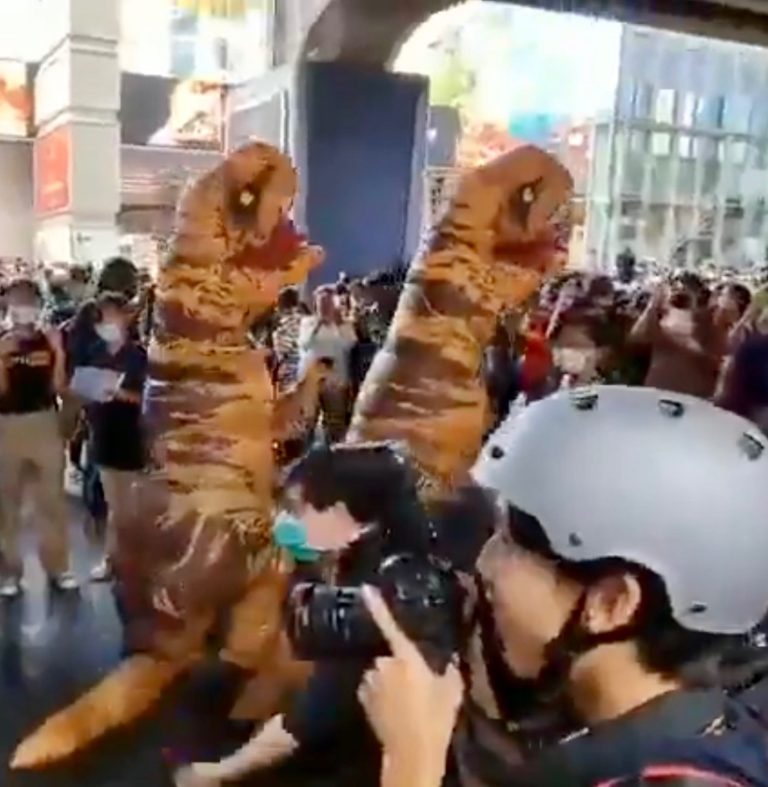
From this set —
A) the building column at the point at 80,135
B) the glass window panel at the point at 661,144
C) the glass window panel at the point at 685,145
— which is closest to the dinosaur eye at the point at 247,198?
the building column at the point at 80,135

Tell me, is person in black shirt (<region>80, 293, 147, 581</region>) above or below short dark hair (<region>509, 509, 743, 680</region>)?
below

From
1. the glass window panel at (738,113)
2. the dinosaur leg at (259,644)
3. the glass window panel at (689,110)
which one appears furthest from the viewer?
the glass window panel at (689,110)

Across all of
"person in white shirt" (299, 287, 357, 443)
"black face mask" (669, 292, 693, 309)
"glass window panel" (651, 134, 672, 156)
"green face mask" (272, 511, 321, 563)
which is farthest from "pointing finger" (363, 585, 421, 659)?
"glass window panel" (651, 134, 672, 156)

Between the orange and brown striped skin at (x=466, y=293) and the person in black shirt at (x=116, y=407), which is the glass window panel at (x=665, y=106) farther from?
the orange and brown striped skin at (x=466, y=293)

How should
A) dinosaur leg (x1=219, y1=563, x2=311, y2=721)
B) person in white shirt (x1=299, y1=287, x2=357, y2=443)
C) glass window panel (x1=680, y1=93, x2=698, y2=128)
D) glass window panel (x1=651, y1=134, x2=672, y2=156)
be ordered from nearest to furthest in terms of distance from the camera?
dinosaur leg (x1=219, y1=563, x2=311, y2=721), person in white shirt (x1=299, y1=287, x2=357, y2=443), glass window panel (x1=651, y1=134, x2=672, y2=156), glass window panel (x1=680, y1=93, x2=698, y2=128)

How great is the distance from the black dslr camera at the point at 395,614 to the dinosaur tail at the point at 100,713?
1.23 m

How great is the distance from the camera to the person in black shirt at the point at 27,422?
288 centimetres

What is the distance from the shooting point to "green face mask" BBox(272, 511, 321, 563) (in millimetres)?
1330

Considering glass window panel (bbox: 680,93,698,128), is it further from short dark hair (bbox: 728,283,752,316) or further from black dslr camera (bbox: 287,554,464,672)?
black dslr camera (bbox: 287,554,464,672)

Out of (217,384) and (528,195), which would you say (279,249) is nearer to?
(217,384)

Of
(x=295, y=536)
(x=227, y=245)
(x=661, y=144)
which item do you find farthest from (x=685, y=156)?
(x=295, y=536)

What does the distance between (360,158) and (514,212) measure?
310 cm

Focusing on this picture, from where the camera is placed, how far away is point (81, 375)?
3035 mm

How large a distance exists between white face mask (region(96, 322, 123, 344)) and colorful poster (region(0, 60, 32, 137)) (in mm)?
3286
